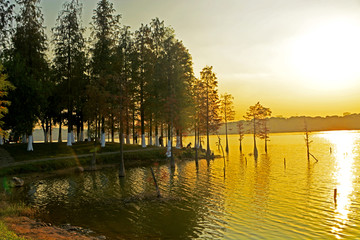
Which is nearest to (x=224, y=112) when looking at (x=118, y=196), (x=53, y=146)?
(x=53, y=146)

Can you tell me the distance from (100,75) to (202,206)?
3107cm

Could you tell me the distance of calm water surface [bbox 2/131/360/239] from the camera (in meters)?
16.9

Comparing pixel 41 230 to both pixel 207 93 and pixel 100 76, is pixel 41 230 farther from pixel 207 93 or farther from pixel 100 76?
pixel 207 93

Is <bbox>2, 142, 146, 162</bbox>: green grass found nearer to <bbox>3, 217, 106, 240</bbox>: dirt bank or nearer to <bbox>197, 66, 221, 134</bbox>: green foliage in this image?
<bbox>197, 66, 221, 134</bbox>: green foliage

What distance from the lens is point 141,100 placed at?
57.1 metres

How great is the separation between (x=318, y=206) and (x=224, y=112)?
6295 centimetres

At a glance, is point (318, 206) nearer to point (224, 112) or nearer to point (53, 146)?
point (53, 146)

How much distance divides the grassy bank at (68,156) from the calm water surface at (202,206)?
15.9ft

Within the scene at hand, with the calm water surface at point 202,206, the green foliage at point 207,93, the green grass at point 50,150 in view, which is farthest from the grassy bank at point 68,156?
the green foliage at point 207,93

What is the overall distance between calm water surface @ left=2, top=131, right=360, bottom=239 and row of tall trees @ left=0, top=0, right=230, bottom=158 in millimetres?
10944

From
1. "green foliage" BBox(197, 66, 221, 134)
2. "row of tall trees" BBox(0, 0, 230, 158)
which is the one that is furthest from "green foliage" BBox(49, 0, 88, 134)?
"green foliage" BBox(197, 66, 221, 134)

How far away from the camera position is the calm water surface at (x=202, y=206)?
1692cm

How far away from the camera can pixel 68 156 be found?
44.5 meters

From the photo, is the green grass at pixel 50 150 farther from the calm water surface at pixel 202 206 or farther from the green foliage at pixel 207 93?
the green foliage at pixel 207 93
